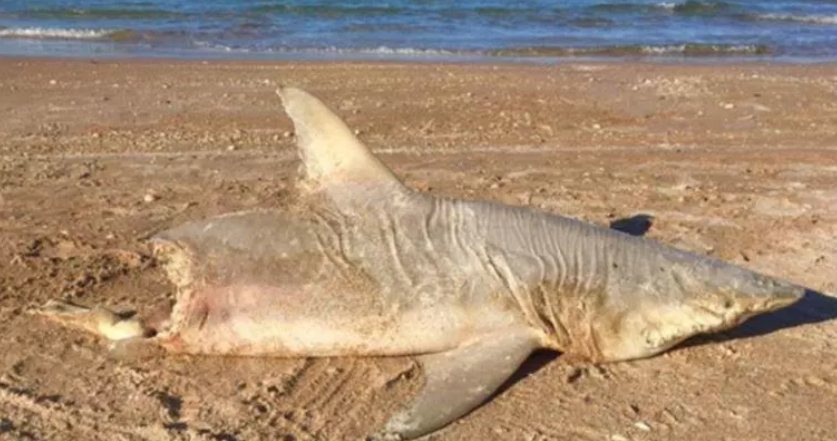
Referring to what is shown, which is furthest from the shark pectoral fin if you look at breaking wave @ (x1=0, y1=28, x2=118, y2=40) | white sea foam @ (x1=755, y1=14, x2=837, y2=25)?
white sea foam @ (x1=755, y1=14, x2=837, y2=25)

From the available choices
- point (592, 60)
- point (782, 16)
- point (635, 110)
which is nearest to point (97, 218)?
point (635, 110)

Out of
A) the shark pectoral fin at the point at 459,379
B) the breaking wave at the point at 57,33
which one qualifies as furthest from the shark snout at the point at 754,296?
the breaking wave at the point at 57,33

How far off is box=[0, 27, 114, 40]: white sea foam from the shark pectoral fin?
53.6ft

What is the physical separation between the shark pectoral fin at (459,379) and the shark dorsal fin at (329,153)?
0.98 meters

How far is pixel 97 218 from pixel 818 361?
4720 millimetres

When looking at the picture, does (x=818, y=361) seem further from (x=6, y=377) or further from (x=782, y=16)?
(x=782, y=16)

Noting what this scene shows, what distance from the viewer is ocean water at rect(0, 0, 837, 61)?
63.5ft

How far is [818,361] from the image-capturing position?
5898mm

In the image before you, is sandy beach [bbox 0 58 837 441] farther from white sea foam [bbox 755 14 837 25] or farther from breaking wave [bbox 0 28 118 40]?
white sea foam [bbox 755 14 837 25]

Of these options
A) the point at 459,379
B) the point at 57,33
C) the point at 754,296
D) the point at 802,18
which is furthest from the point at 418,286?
the point at 802,18

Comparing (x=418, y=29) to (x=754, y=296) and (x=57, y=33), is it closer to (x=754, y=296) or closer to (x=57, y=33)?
(x=57, y=33)

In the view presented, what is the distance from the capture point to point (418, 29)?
881 inches

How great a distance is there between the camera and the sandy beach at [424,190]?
525cm

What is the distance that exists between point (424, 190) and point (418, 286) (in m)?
3.18
